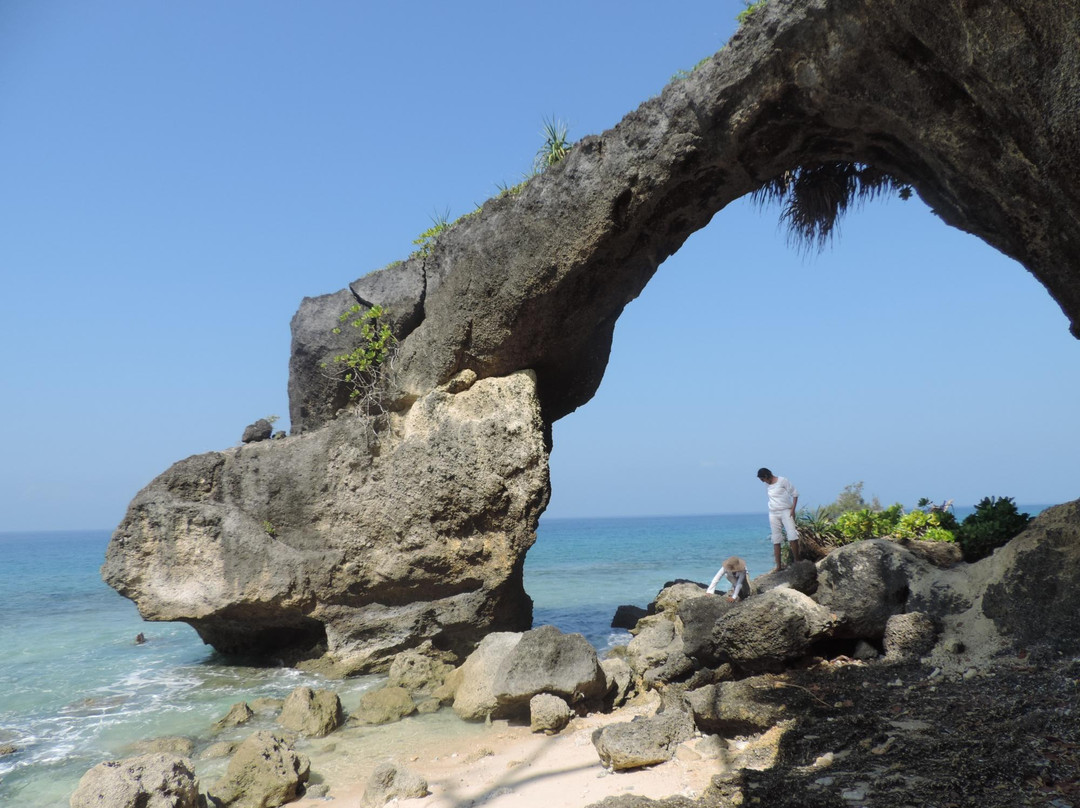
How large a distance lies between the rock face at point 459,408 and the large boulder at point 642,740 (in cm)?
395

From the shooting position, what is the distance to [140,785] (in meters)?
5.04

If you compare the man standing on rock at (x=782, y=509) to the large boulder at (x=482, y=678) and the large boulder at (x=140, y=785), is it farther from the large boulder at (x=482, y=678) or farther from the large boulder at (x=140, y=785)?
the large boulder at (x=140, y=785)

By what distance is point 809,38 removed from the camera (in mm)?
6656

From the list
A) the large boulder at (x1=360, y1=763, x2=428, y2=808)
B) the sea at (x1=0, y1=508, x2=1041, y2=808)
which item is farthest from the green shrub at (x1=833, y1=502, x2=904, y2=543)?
the large boulder at (x1=360, y1=763, x2=428, y2=808)

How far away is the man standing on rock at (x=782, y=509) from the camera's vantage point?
30.8ft

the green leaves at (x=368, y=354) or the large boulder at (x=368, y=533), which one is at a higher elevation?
the green leaves at (x=368, y=354)

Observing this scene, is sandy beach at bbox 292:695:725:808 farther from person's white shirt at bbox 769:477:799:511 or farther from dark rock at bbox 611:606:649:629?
dark rock at bbox 611:606:649:629

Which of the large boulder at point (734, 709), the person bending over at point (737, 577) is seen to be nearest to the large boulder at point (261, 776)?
the large boulder at point (734, 709)

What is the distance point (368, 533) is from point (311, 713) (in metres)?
2.96

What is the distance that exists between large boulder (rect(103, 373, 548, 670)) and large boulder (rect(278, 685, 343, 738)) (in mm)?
2018

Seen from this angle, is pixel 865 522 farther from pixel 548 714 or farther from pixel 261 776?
pixel 261 776

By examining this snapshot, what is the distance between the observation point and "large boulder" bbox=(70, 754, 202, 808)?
4.93 m

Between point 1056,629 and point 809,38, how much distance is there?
581 cm

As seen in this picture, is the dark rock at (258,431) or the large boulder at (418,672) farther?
the dark rock at (258,431)
